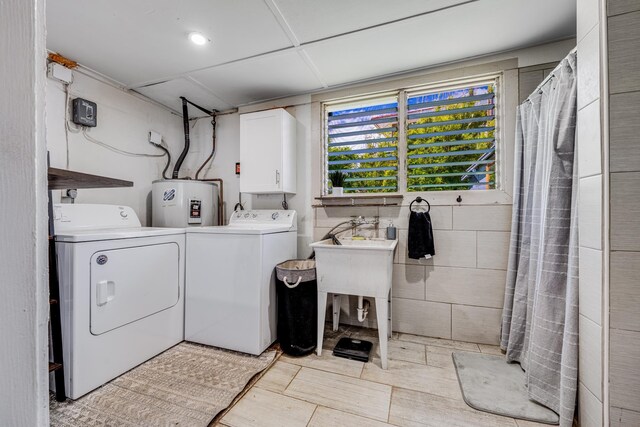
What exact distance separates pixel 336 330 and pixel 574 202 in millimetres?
1940

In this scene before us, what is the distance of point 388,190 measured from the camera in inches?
96.6

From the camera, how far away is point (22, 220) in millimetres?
340

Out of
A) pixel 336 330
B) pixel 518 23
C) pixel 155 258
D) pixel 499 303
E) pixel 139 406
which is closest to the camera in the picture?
pixel 139 406

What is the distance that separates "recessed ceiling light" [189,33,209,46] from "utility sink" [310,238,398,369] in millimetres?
1700

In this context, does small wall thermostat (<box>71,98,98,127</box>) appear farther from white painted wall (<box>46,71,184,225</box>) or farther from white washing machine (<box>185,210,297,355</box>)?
white washing machine (<box>185,210,297,355</box>)

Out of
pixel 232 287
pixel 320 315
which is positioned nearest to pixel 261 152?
pixel 232 287

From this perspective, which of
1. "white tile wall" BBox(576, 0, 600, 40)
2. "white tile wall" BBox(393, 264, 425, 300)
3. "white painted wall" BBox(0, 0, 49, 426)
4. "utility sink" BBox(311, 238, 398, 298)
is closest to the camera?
"white painted wall" BBox(0, 0, 49, 426)

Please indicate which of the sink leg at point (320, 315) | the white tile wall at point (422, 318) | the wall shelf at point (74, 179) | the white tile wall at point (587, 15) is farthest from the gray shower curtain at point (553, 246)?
the wall shelf at point (74, 179)

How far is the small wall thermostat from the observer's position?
216 centimetres

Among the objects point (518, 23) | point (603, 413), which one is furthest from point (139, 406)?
point (518, 23)

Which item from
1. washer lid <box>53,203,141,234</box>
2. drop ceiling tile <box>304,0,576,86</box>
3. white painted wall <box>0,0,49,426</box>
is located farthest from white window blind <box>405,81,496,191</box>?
washer lid <box>53,203,141,234</box>

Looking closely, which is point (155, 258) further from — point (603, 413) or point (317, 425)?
point (603, 413)

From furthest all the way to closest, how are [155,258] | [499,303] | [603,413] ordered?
[499,303] → [155,258] → [603,413]

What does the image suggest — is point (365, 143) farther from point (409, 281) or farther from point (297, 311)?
point (297, 311)
